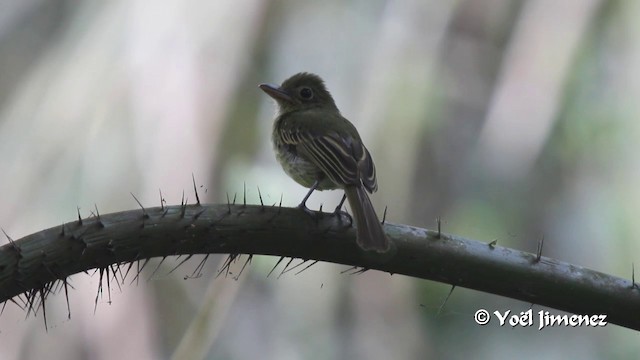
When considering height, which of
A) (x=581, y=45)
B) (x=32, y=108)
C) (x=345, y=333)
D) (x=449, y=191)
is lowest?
(x=345, y=333)

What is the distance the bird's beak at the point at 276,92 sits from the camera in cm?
441

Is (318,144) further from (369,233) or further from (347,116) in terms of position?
(369,233)

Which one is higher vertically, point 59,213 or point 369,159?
point 369,159

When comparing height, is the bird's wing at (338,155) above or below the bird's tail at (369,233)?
below

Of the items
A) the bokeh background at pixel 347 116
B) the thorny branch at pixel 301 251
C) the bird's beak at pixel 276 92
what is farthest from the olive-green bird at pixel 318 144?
the thorny branch at pixel 301 251

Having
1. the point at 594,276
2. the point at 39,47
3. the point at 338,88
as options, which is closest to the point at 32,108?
the point at 39,47

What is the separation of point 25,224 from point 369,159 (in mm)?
1379

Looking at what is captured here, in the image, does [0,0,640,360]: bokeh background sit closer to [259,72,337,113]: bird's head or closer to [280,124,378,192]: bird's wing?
[259,72,337,113]: bird's head

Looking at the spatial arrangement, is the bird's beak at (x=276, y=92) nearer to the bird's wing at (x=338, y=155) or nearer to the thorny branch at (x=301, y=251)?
the bird's wing at (x=338, y=155)

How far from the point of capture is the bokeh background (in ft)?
12.8

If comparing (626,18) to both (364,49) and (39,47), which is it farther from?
(39,47)

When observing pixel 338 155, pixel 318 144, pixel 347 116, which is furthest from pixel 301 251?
pixel 347 116

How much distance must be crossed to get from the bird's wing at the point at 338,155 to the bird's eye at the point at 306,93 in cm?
52

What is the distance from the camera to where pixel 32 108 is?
13.8 ft
